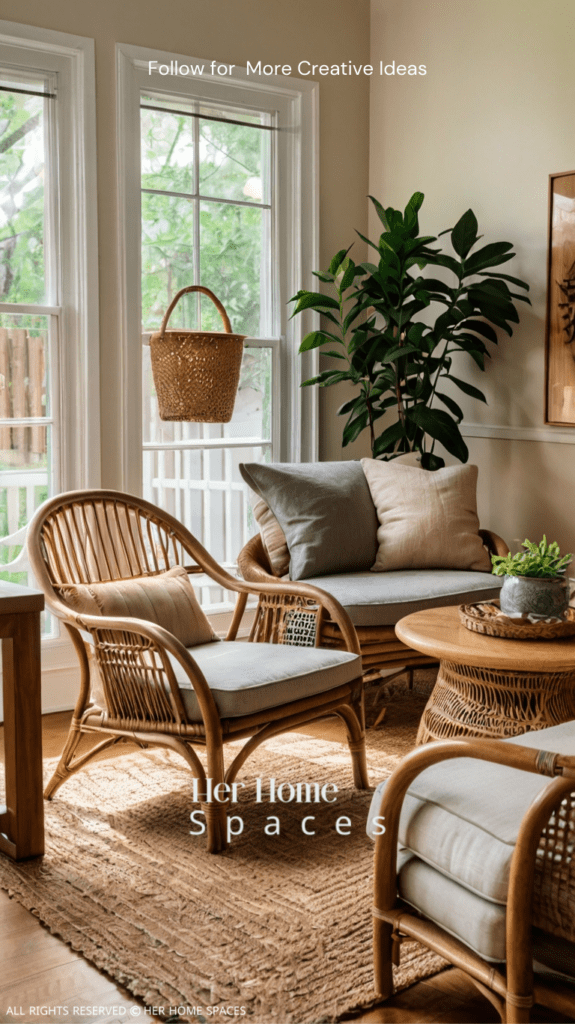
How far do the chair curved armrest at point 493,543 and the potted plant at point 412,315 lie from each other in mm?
336

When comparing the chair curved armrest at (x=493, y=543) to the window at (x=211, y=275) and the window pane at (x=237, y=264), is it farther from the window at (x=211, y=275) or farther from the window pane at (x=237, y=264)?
the window pane at (x=237, y=264)

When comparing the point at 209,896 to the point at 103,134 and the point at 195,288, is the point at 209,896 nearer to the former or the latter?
the point at 195,288

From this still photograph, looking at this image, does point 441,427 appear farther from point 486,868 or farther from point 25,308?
point 486,868

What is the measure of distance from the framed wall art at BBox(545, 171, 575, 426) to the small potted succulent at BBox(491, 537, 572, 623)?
4.08 feet

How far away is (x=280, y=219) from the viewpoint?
13.9 ft

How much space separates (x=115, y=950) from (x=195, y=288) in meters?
2.37

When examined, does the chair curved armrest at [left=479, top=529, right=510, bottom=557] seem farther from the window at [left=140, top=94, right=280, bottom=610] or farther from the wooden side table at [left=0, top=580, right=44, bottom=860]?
the wooden side table at [left=0, top=580, right=44, bottom=860]

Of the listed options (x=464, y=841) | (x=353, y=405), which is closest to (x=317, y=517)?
(x=353, y=405)

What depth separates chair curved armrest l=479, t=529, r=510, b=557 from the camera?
12.0 feet

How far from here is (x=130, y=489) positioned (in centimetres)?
384

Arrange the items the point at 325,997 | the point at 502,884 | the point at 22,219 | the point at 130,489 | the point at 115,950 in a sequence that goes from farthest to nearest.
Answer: the point at 130,489 → the point at 22,219 → the point at 115,950 → the point at 325,997 → the point at 502,884

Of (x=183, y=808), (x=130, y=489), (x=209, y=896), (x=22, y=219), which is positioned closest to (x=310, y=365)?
(x=130, y=489)

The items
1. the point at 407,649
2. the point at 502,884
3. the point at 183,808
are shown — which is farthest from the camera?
the point at 407,649

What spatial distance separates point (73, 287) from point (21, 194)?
1.23 feet
